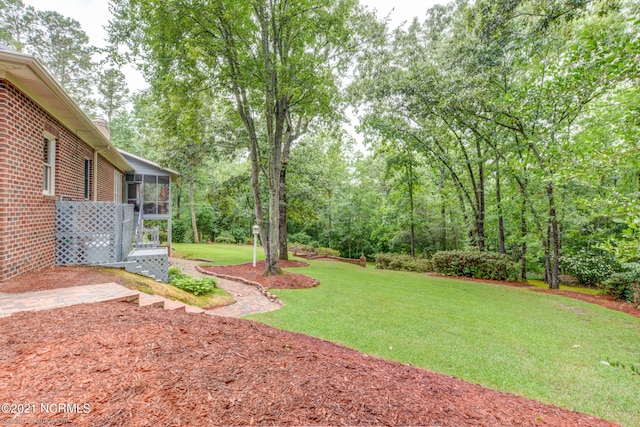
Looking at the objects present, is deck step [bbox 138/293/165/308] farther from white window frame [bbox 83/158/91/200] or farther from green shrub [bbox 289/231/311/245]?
green shrub [bbox 289/231/311/245]

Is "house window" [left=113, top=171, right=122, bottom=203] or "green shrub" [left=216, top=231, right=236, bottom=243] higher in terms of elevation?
"house window" [left=113, top=171, right=122, bottom=203]

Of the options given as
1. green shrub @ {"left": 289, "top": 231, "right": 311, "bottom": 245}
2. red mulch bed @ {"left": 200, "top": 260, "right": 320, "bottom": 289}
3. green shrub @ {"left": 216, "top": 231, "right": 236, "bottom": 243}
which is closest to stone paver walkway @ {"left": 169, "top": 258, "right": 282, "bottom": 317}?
red mulch bed @ {"left": 200, "top": 260, "right": 320, "bottom": 289}

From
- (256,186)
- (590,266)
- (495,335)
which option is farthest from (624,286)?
(256,186)

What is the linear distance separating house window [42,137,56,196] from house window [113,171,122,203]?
6.88 m

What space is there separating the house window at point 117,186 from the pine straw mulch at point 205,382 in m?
11.6

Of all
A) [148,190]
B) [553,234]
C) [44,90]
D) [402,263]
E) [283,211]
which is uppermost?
[44,90]

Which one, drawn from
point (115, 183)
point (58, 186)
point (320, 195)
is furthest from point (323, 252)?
point (58, 186)

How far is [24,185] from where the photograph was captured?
5074 millimetres

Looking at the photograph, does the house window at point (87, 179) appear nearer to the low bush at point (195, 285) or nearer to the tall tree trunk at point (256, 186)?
the low bush at point (195, 285)

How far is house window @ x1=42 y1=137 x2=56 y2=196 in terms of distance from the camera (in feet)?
20.0

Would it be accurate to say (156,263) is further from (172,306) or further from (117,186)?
(117,186)

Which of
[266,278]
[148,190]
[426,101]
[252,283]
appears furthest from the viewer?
[148,190]

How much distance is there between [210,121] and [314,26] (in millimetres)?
6830

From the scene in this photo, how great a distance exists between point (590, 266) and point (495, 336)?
12.0 m
